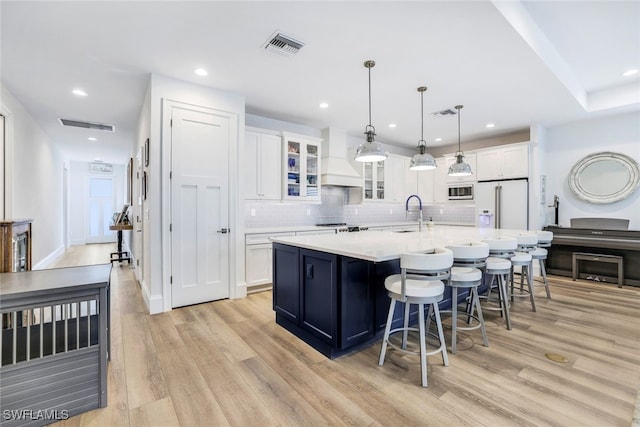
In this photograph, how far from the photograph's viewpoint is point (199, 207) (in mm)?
3711

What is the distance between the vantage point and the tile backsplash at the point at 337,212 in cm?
494

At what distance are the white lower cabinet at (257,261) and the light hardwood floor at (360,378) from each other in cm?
98

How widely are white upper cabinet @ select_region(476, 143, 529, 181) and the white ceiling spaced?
0.76 metres

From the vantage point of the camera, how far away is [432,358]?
240 centimetres

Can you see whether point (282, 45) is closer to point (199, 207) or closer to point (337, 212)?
point (199, 207)

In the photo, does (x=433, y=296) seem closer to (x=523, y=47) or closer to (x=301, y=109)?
(x=523, y=47)

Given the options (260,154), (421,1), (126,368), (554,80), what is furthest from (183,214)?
(554,80)

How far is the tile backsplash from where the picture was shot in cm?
494

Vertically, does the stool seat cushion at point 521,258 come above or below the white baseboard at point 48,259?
above

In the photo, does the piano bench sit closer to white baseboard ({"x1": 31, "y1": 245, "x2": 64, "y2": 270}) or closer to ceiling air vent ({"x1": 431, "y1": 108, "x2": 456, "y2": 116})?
ceiling air vent ({"x1": 431, "y1": 108, "x2": 456, "y2": 116})

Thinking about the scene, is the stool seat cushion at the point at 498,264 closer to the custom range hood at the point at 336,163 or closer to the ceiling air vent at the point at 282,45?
the ceiling air vent at the point at 282,45

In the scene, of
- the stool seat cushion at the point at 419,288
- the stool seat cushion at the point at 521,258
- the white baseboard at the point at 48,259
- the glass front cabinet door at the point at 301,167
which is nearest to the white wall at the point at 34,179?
the white baseboard at the point at 48,259

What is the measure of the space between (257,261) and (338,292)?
2164mm

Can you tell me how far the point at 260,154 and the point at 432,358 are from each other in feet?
11.4
